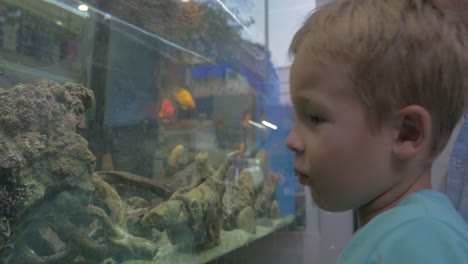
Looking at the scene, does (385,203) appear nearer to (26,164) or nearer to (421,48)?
(421,48)

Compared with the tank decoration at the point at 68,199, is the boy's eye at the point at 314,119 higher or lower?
higher

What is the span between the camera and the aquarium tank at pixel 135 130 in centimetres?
92

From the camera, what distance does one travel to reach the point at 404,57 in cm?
55

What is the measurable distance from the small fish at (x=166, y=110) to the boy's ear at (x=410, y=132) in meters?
1.23

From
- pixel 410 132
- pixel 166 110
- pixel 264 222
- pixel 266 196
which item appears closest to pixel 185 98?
pixel 166 110

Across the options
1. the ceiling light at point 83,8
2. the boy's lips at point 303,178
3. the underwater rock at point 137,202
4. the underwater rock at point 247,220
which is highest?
the ceiling light at point 83,8

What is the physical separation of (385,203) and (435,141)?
13 cm

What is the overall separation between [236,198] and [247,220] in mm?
146

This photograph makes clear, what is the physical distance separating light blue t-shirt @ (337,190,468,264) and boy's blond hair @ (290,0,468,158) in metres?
0.14

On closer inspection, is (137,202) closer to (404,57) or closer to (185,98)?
(185,98)

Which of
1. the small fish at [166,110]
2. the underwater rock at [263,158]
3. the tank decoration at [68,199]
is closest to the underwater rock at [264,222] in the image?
the underwater rock at [263,158]

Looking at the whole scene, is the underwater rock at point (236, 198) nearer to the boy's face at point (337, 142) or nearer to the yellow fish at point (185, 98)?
the yellow fish at point (185, 98)

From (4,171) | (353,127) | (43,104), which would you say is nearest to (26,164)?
(4,171)

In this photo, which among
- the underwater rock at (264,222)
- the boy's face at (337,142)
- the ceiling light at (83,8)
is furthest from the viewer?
the underwater rock at (264,222)
